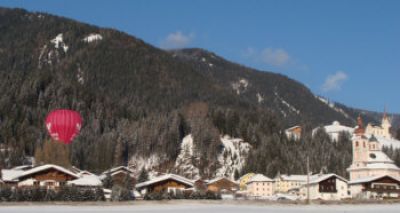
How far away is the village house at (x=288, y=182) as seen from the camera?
5369 inches

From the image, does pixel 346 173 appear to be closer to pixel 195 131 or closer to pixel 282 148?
pixel 282 148

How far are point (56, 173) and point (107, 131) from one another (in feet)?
Result: 342

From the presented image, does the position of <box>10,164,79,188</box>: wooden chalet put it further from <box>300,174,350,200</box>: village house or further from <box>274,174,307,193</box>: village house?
<box>274,174,307,193</box>: village house

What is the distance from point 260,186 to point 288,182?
7.29 metres

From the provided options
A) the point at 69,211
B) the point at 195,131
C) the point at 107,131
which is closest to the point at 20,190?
the point at 69,211

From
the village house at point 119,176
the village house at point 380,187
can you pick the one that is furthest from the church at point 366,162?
the village house at point 119,176

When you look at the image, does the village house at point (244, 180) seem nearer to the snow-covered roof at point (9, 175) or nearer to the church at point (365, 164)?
the church at point (365, 164)

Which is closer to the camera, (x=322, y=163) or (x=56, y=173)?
(x=56, y=173)

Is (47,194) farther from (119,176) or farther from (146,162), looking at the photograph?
(146,162)

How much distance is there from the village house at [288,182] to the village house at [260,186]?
194 cm

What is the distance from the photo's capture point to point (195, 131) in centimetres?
17975

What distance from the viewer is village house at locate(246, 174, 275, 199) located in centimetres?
13346

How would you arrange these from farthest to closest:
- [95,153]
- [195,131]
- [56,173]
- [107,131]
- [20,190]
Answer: [107,131] < [195,131] < [95,153] < [56,173] < [20,190]

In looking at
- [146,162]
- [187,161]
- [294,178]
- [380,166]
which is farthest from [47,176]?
[146,162]
